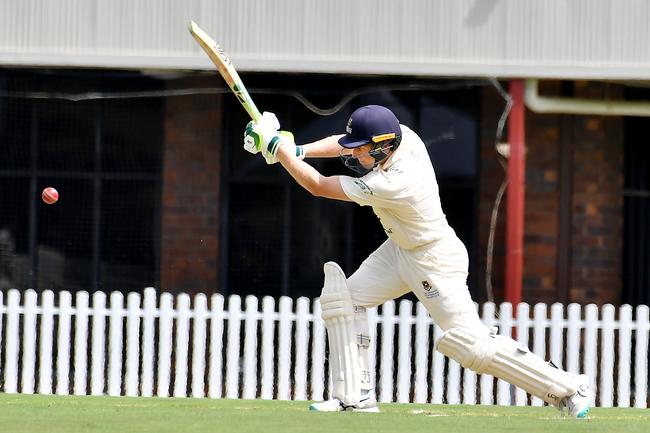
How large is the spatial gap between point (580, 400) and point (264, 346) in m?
3.93

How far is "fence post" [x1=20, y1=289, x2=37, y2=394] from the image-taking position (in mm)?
10641

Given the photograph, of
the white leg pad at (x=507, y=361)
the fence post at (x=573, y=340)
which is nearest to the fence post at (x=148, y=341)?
the fence post at (x=573, y=340)

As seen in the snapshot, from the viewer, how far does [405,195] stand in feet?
22.5

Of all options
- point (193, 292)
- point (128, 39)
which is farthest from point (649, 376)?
point (128, 39)

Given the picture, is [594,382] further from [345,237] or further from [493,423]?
[493,423]

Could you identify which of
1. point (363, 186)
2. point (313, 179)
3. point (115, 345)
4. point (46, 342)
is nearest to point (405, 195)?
point (363, 186)

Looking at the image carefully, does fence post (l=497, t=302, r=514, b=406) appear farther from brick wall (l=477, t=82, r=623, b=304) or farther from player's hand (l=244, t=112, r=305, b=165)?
player's hand (l=244, t=112, r=305, b=165)

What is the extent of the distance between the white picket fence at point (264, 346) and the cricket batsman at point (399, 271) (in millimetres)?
3240

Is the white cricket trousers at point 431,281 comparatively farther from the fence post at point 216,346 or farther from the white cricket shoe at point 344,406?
the fence post at point 216,346

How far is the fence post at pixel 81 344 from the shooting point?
34.8 feet

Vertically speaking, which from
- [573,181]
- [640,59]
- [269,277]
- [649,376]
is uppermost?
[640,59]

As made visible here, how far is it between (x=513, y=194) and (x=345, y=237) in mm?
1669

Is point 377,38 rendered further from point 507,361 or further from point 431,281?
point 507,361

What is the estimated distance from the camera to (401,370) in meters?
10.6
